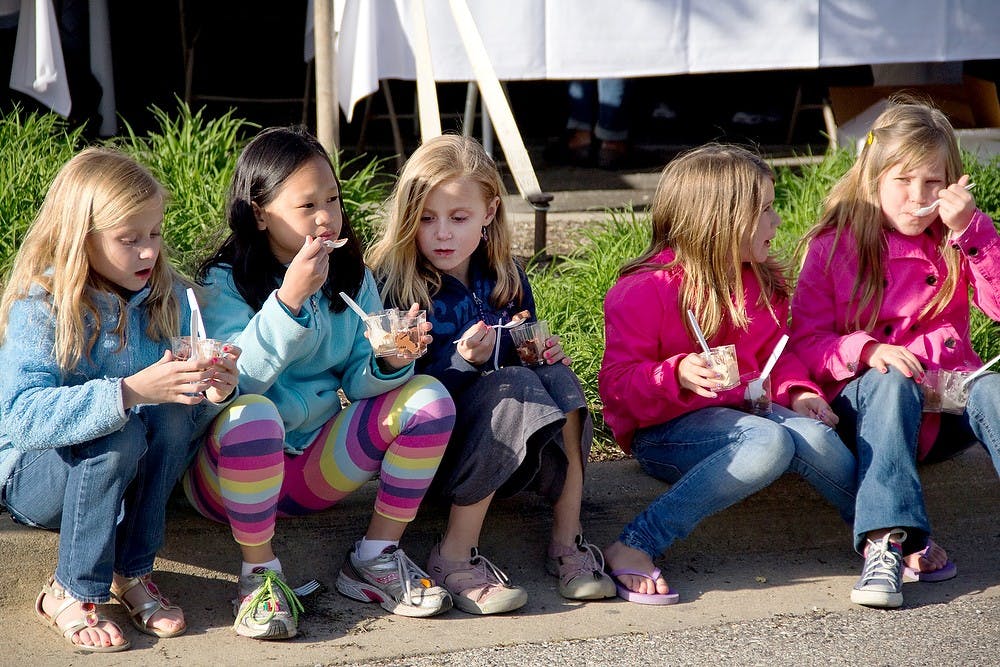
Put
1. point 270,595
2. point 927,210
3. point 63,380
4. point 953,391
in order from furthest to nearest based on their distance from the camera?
point 927,210, point 953,391, point 270,595, point 63,380

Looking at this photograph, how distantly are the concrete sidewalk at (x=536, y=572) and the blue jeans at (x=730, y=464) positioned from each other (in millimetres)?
177

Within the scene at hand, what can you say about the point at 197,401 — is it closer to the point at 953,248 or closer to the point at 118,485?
the point at 118,485

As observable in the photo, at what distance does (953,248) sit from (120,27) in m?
5.61

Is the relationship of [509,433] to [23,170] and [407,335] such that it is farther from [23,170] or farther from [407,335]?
[23,170]

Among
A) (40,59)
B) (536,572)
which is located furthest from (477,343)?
(40,59)

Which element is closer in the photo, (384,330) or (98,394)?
(98,394)

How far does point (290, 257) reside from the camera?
2.96 meters

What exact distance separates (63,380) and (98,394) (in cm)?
16

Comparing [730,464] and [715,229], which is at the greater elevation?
[715,229]

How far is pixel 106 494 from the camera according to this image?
99.1 inches

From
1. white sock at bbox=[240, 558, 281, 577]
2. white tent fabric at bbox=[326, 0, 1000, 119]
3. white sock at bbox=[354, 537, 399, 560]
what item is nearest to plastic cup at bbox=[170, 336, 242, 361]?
white sock at bbox=[240, 558, 281, 577]

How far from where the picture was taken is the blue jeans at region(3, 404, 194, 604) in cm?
252

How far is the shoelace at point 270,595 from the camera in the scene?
267 centimetres

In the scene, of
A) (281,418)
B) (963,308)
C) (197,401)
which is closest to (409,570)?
(281,418)
